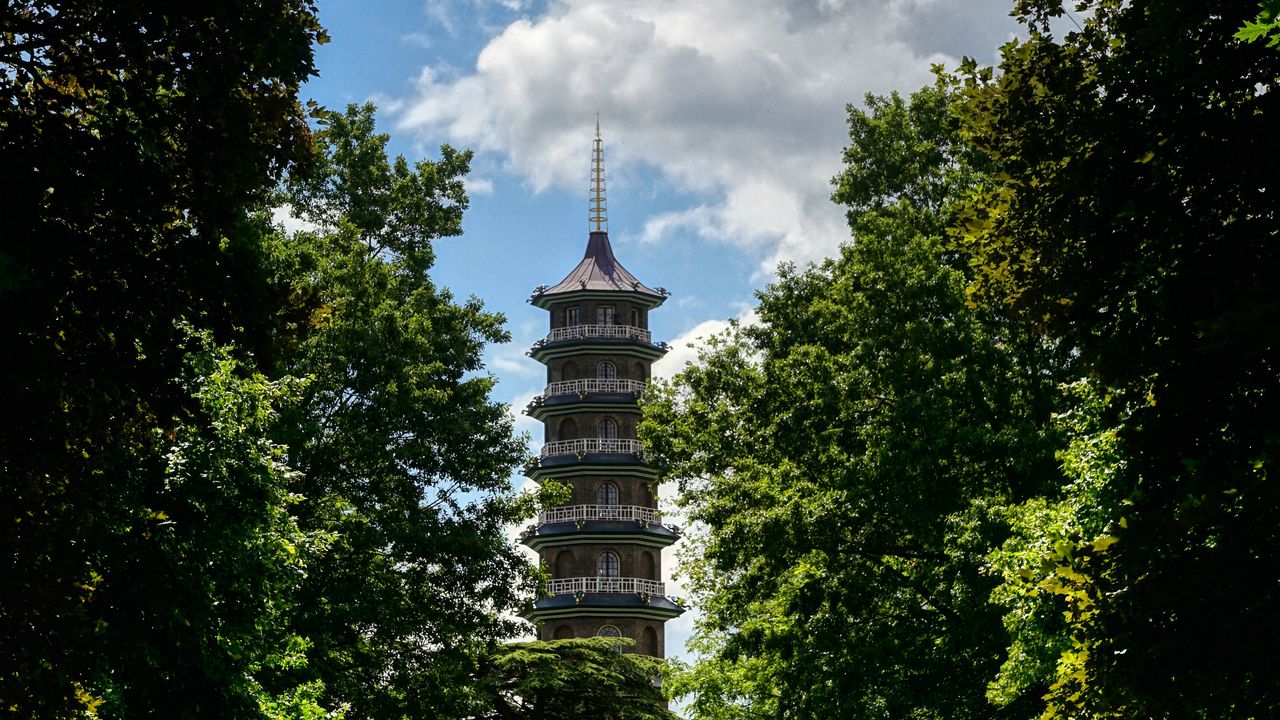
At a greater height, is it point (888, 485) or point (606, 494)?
point (606, 494)

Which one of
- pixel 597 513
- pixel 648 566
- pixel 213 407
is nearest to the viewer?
pixel 213 407

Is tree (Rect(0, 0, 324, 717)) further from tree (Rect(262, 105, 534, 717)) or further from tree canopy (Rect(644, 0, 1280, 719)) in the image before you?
tree (Rect(262, 105, 534, 717))

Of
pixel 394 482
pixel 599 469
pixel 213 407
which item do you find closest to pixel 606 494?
pixel 599 469

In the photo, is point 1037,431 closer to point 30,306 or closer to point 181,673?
point 181,673

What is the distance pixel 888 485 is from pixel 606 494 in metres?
38.6

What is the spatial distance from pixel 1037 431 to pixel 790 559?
15.6 feet

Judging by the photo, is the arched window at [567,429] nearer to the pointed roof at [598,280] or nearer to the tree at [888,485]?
the pointed roof at [598,280]

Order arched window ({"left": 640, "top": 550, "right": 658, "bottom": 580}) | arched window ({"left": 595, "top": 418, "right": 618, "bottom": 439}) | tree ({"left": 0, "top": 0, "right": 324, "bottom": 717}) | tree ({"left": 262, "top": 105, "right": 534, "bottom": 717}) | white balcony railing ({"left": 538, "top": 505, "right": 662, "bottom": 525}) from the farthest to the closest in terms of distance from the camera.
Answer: arched window ({"left": 595, "top": 418, "right": 618, "bottom": 439}), arched window ({"left": 640, "top": 550, "right": 658, "bottom": 580}), white balcony railing ({"left": 538, "top": 505, "right": 662, "bottom": 525}), tree ({"left": 262, "top": 105, "right": 534, "bottom": 717}), tree ({"left": 0, "top": 0, "right": 324, "bottom": 717})

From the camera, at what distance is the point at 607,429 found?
60406 mm

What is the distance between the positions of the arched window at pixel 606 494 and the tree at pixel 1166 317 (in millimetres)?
47031

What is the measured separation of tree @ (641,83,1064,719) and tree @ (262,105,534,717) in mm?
5350

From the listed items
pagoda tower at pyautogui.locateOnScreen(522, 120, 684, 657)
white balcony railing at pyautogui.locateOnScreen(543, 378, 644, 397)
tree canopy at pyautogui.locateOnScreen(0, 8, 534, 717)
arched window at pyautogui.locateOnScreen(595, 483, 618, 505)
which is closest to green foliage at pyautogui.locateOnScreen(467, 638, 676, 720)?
pagoda tower at pyautogui.locateOnScreen(522, 120, 684, 657)

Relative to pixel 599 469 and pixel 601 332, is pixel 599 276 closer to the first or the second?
pixel 601 332

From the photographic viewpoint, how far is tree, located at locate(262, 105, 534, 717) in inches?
1037
